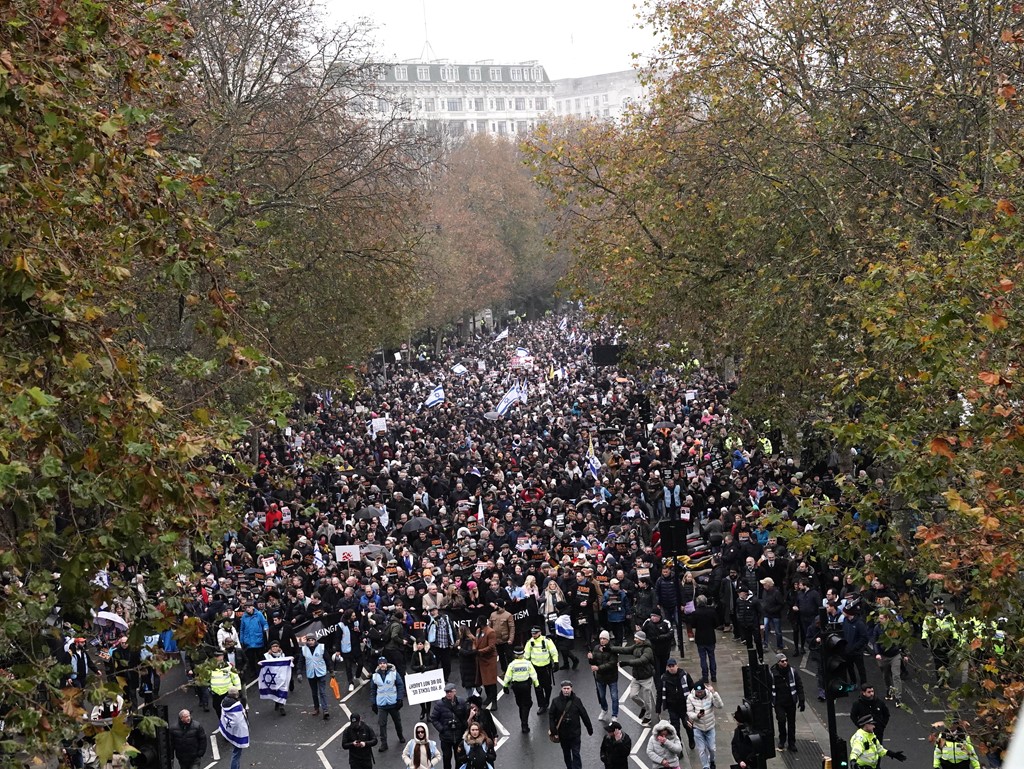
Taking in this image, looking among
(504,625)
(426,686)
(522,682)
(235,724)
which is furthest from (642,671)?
(235,724)

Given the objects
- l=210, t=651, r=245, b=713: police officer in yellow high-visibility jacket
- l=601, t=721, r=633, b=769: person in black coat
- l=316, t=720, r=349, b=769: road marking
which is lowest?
l=316, t=720, r=349, b=769: road marking

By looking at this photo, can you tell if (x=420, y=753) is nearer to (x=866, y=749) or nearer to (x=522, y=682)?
(x=522, y=682)

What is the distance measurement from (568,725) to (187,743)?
14.2ft

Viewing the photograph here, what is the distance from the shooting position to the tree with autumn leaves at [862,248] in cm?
964

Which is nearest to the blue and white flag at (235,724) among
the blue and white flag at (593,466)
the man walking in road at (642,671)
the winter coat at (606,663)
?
the winter coat at (606,663)

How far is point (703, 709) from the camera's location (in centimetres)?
1318

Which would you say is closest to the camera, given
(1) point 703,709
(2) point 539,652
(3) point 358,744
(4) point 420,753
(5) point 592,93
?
(4) point 420,753

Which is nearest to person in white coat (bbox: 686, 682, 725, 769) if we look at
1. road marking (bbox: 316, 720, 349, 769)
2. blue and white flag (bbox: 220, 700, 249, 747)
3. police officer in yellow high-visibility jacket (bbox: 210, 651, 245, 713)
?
road marking (bbox: 316, 720, 349, 769)

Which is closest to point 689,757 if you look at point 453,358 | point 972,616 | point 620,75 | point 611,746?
point 611,746

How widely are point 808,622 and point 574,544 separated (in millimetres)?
5332

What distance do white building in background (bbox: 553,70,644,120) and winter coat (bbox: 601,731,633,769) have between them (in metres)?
184

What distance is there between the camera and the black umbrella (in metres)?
24.3

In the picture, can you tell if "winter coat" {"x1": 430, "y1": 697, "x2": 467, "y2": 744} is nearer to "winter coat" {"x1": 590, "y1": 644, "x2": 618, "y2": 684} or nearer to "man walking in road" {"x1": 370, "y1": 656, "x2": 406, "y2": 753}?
"man walking in road" {"x1": 370, "y1": 656, "x2": 406, "y2": 753}

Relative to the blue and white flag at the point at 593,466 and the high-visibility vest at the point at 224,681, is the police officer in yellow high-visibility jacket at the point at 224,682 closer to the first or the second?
the high-visibility vest at the point at 224,681
